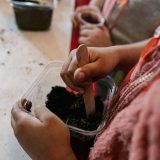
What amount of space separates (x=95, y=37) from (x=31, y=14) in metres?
0.19

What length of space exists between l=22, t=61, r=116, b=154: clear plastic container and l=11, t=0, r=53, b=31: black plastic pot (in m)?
0.30

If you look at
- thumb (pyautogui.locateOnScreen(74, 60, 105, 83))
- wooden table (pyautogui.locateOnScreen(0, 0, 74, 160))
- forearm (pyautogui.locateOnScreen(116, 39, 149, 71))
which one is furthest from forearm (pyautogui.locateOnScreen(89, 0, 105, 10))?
thumb (pyautogui.locateOnScreen(74, 60, 105, 83))

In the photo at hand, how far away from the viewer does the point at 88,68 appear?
496 millimetres

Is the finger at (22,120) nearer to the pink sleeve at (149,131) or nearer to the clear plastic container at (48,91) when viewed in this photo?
the clear plastic container at (48,91)

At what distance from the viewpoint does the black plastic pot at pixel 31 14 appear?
0.83 m

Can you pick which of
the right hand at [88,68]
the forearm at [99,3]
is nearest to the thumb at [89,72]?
the right hand at [88,68]

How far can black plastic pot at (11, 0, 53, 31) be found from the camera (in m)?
0.83

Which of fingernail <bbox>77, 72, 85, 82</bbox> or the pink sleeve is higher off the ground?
the pink sleeve

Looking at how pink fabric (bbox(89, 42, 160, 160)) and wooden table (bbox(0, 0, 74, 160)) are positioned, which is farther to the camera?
wooden table (bbox(0, 0, 74, 160))

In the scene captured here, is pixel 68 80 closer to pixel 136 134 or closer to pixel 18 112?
pixel 18 112

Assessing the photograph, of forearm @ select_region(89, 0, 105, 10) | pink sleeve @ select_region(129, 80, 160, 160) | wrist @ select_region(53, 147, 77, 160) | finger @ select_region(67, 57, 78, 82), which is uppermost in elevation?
pink sleeve @ select_region(129, 80, 160, 160)

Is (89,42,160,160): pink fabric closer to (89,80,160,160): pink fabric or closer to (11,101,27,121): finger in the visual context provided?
(89,80,160,160): pink fabric

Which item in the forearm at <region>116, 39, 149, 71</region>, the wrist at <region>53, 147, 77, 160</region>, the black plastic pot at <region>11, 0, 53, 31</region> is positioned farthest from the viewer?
the black plastic pot at <region>11, 0, 53, 31</region>

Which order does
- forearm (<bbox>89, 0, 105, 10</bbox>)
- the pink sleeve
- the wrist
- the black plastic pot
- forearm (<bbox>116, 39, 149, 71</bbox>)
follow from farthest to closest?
1. forearm (<bbox>89, 0, 105, 10</bbox>)
2. the black plastic pot
3. forearm (<bbox>116, 39, 149, 71</bbox>)
4. the wrist
5. the pink sleeve
